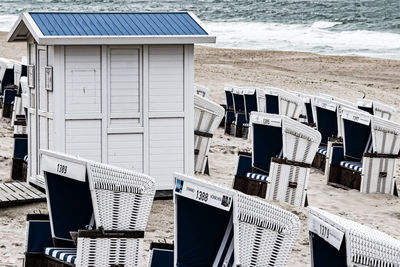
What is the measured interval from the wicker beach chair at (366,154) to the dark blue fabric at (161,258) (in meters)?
6.15

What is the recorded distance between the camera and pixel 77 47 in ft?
36.0

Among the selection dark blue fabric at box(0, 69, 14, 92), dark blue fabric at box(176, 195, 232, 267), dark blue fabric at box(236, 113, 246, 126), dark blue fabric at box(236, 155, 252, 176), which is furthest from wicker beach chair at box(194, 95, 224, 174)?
dark blue fabric at box(0, 69, 14, 92)

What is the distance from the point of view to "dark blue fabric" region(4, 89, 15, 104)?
18.7m

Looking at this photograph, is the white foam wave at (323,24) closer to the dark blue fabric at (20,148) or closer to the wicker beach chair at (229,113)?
the wicker beach chair at (229,113)

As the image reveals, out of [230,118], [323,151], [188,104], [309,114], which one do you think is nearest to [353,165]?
[323,151]

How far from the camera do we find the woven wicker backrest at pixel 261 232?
20.5ft

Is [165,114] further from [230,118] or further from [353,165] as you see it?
[230,118]

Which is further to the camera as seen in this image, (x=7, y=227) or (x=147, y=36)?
(x=147, y=36)

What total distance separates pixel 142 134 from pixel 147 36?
1.11 m

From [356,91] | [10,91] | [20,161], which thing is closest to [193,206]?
[20,161]

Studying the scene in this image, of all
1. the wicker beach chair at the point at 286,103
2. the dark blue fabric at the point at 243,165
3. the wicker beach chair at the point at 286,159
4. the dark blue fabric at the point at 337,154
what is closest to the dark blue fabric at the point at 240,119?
the wicker beach chair at the point at 286,103

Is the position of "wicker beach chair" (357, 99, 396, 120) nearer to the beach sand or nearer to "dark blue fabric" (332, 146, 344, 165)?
the beach sand

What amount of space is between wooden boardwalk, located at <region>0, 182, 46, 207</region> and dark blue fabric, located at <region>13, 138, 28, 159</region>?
0.70m

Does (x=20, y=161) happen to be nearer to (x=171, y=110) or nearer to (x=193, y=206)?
(x=171, y=110)
